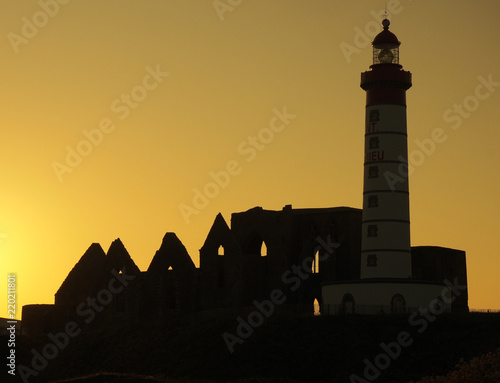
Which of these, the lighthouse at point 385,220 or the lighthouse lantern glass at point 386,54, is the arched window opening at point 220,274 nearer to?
the lighthouse at point 385,220

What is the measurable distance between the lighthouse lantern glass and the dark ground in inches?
682

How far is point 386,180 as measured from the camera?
69.8 meters

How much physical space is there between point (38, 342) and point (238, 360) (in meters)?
21.8

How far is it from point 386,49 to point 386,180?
8.56 m

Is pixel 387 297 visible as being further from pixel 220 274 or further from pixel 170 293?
pixel 170 293

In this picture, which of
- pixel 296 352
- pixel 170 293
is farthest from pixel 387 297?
pixel 170 293

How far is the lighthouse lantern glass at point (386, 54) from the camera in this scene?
2852 inches

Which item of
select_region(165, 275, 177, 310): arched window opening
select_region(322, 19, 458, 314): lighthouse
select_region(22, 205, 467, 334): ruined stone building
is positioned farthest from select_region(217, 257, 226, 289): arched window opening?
select_region(322, 19, 458, 314): lighthouse

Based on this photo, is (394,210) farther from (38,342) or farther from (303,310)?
(38,342)

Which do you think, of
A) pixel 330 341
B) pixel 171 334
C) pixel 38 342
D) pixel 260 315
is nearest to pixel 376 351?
pixel 330 341

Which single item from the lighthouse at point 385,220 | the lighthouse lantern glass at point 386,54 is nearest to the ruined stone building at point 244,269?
the lighthouse at point 385,220

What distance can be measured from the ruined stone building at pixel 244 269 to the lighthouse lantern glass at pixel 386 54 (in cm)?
1046

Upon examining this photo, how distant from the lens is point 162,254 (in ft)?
256

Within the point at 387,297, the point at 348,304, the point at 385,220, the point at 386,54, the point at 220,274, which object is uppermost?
the point at 386,54
